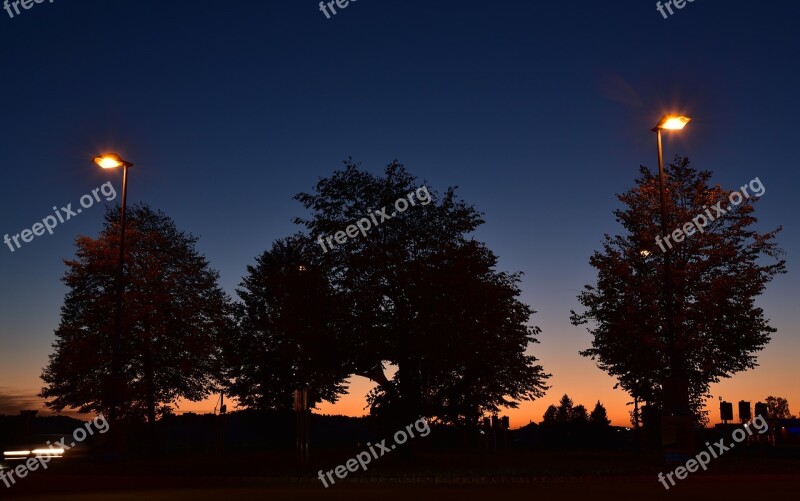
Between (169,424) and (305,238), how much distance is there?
21.8 metres

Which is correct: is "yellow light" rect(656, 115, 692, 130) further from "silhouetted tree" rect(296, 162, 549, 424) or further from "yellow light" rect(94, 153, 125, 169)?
"yellow light" rect(94, 153, 125, 169)

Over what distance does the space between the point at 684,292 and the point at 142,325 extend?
28189 millimetres

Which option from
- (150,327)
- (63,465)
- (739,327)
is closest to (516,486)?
(63,465)

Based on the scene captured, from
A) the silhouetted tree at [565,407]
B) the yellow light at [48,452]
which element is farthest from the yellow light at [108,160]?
the silhouetted tree at [565,407]

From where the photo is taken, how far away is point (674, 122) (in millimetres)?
21875

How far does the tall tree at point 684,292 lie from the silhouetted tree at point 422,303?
562 cm

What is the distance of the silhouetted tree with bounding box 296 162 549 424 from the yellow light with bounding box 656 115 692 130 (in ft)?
29.4

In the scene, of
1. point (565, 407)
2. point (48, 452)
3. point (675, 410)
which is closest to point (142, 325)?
point (48, 452)

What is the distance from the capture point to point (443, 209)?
3125cm

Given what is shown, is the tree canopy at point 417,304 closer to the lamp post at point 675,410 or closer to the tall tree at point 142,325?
the lamp post at point 675,410

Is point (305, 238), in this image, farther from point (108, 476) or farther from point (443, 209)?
point (108, 476)

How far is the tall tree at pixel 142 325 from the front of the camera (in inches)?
1768

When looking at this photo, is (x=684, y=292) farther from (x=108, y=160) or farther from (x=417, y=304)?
(x=108, y=160)

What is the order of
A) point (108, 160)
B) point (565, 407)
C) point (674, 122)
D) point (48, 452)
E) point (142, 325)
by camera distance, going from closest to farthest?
point (674, 122), point (48, 452), point (108, 160), point (142, 325), point (565, 407)
